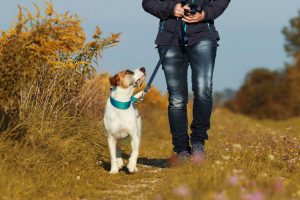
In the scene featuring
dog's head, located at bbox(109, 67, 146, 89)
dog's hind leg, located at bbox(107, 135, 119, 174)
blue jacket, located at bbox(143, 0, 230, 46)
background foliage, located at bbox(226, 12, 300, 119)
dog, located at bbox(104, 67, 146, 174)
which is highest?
blue jacket, located at bbox(143, 0, 230, 46)

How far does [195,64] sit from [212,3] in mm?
753

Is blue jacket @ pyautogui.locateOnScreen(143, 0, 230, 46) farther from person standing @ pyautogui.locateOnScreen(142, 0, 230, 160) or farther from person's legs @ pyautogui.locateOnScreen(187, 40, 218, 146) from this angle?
person's legs @ pyautogui.locateOnScreen(187, 40, 218, 146)

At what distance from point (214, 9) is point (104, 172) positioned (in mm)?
2270

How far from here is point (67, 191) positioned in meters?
6.00

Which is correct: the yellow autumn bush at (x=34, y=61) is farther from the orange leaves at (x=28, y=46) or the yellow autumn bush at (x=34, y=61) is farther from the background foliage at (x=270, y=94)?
the background foliage at (x=270, y=94)

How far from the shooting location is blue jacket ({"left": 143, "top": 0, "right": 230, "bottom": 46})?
23.4 ft

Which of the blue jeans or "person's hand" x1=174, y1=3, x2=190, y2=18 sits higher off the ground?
"person's hand" x1=174, y1=3, x2=190, y2=18

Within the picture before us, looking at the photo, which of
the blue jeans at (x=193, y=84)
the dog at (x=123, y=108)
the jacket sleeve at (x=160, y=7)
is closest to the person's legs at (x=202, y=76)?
the blue jeans at (x=193, y=84)

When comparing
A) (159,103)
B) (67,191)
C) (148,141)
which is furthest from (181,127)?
(159,103)

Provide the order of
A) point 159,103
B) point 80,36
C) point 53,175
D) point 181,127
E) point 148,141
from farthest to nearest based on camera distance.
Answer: point 159,103 → point 148,141 → point 181,127 → point 80,36 → point 53,175

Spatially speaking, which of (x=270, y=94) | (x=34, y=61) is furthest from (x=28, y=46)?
(x=270, y=94)

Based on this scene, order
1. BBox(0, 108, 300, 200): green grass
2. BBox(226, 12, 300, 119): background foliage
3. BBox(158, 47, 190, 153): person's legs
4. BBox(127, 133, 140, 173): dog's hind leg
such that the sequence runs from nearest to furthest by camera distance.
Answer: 1. BBox(0, 108, 300, 200): green grass
2. BBox(127, 133, 140, 173): dog's hind leg
3. BBox(158, 47, 190, 153): person's legs
4. BBox(226, 12, 300, 119): background foliage

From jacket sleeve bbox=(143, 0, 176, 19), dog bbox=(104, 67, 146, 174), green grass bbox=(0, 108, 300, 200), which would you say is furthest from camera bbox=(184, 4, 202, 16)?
Answer: green grass bbox=(0, 108, 300, 200)

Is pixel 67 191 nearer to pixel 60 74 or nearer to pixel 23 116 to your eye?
pixel 23 116
